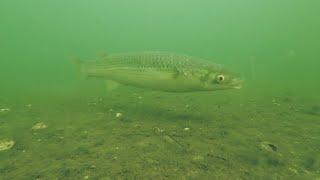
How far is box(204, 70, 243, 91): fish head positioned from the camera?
548 cm

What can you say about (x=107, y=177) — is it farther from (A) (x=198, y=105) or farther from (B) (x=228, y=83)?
(A) (x=198, y=105)

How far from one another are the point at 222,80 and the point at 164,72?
3.54ft

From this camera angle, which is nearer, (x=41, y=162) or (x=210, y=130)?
(x=41, y=162)

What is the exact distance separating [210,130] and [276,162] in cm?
144

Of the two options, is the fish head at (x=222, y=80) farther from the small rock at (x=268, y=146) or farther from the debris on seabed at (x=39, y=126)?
the debris on seabed at (x=39, y=126)

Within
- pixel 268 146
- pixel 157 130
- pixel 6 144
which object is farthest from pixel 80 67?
pixel 268 146

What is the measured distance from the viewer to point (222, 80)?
18.0 ft

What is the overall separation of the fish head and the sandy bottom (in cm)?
72

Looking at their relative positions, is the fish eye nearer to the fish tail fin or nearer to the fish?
the fish

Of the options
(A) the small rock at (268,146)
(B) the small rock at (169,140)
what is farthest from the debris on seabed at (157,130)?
(A) the small rock at (268,146)

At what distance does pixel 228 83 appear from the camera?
18.1 feet

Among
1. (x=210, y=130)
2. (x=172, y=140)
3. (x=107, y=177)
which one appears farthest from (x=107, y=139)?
(x=210, y=130)

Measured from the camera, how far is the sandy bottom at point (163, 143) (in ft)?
12.0

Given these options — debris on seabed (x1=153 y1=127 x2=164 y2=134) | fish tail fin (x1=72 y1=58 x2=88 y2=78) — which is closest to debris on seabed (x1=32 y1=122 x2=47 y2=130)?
fish tail fin (x1=72 y1=58 x2=88 y2=78)
